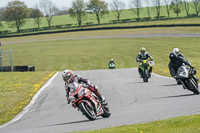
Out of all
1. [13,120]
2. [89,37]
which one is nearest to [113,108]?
[13,120]

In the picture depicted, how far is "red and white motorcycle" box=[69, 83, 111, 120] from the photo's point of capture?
9578 mm

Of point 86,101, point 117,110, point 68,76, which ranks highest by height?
point 68,76

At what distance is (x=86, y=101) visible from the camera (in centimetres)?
966

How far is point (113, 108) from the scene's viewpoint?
11844mm

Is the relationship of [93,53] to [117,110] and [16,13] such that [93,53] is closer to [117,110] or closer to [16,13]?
[117,110]

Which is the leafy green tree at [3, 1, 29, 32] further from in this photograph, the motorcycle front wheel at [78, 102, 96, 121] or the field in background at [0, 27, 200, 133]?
the motorcycle front wheel at [78, 102, 96, 121]

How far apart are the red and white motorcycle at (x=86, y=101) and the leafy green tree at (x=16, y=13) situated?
110344 millimetres

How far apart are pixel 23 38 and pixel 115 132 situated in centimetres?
7669

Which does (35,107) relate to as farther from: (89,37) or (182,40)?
(89,37)

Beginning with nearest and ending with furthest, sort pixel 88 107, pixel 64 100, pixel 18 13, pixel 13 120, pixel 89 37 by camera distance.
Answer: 1. pixel 88 107
2. pixel 13 120
3. pixel 64 100
4. pixel 89 37
5. pixel 18 13

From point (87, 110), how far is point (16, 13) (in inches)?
4469

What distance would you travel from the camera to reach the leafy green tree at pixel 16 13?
383 ft

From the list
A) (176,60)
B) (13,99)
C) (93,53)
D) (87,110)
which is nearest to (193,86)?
(176,60)

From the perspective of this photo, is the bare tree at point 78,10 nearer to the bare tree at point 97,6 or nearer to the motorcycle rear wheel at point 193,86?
the bare tree at point 97,6
